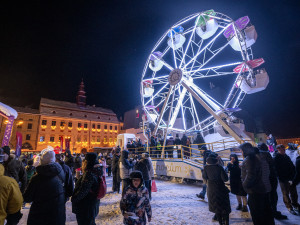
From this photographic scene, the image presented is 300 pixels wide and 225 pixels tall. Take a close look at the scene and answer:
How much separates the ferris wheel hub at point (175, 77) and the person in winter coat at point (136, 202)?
1210 centimetres

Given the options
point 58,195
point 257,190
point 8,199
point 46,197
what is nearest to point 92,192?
point 58,195

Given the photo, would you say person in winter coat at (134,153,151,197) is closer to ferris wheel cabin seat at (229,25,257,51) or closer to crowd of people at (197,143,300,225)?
crowd of people at (197,143,300,225)

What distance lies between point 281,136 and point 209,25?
39371 mm

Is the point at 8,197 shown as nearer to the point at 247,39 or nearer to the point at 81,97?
the point at 247,39

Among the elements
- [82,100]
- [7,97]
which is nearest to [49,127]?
[82,100]

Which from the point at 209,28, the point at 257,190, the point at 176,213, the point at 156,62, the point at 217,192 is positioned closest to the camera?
the point at 257,190

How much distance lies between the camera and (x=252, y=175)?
10.5ft

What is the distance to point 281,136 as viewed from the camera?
38656 mm

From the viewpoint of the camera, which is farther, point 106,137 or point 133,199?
point 106,137

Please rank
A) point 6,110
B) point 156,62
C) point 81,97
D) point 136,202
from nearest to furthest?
point 136,202 < point 6,110 < point 156,62 < point 81,97

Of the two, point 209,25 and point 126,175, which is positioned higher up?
point 209,25

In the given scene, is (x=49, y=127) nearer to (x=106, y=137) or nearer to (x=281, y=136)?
(x=106, y=137)

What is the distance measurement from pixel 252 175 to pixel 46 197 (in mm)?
3729

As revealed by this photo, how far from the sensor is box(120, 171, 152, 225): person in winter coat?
2710 mm
